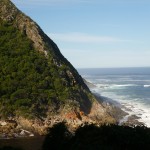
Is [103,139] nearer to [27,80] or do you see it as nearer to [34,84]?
[34,84]

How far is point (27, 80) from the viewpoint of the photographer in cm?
6800

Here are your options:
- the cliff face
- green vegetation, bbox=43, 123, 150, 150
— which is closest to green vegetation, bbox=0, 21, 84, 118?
the cliff face

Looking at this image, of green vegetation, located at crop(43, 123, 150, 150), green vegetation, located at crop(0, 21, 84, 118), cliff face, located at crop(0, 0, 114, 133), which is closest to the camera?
green vegetation, located at crop(43, 123, 150, 150)

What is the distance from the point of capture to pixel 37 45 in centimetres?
7475

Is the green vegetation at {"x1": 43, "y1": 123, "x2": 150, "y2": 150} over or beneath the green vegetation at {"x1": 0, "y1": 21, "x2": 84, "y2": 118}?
beneath

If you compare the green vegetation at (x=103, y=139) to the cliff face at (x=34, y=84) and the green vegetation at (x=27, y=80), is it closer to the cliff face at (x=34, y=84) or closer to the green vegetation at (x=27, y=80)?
the cliff face at (x=34, y=84)

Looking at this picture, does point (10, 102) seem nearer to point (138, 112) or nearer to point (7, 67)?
point (7, 67)

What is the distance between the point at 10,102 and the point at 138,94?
66.9 metres

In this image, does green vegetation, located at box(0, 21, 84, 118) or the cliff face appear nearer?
the cliff face

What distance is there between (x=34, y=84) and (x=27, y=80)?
1.53 meters

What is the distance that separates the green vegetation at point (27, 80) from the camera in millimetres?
63469

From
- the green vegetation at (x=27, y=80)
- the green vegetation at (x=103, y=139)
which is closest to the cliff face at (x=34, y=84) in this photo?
the green vegetation at (x=27, y=80)

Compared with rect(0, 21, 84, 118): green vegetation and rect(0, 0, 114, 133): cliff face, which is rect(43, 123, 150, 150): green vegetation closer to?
rect(0, 0, 114, 133): cliff face

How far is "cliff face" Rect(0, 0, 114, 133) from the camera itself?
204 ft
